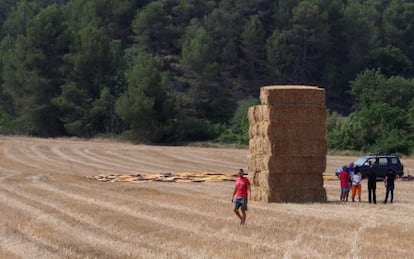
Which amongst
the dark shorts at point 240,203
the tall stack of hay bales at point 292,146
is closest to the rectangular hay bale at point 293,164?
the tall stack of hay bales at point 292,146

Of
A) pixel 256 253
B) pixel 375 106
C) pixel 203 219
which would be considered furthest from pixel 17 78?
pixel 256 253

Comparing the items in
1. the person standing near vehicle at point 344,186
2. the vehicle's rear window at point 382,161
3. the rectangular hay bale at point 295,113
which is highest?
the rectangular hay bale at point 295,113

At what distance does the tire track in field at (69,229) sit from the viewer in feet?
54.6

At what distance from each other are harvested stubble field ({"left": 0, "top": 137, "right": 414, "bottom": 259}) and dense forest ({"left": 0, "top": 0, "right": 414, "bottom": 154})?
121 feet

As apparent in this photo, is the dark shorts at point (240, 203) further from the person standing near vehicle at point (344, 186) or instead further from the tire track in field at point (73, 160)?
the tire track in field at point (73, 160)

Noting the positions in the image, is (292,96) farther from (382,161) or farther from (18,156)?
(18,156)

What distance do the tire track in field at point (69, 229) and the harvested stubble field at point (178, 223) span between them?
2 cm

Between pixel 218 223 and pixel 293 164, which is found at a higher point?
pixel 293 164

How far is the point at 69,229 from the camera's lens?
19859 millimetres

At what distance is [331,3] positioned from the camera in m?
106

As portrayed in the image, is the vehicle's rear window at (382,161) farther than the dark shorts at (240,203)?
Yes

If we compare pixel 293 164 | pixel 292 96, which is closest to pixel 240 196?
pixel 293 164

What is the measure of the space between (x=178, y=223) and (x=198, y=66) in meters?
73.0

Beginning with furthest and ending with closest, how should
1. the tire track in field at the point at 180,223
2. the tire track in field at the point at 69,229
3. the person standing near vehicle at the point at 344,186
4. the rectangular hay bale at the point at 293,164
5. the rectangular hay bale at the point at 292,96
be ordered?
1. the person standing near vehicle at the point at 344,186
2. the rectangular hay bale at the point at 292,96
3. the rectangular hay bale at the point at 293,164
4. the tire track in field at the point at 180,223
5. the tire track in field at the point at 69,229
